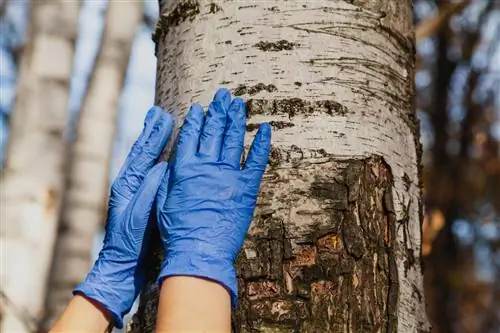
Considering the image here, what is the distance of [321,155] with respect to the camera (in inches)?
55.1

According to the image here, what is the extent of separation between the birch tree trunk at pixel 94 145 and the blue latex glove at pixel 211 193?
3580mm

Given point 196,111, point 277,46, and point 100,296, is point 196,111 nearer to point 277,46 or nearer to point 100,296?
point 277,46

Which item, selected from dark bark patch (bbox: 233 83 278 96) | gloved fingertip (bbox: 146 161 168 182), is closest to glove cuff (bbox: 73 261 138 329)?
gloved fingertip (bbox: 146 161 168 182)

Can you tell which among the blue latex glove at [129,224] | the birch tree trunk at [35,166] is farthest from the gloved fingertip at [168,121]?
the birch tree trunk at [35,166]

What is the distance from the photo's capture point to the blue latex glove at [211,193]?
1401 millimetres

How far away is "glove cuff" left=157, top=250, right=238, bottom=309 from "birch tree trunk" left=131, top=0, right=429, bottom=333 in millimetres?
26

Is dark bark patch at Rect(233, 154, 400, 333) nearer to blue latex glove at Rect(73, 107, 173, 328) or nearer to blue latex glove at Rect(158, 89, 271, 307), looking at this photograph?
blue latex glove at Rect(158, 89, 271, 307)

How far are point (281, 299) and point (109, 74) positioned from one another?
433cm

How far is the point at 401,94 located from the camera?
61.1 inches

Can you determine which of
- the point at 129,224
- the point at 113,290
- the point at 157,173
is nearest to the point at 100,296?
the point at 113,290

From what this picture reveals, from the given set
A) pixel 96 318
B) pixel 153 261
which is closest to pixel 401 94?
pixel 153 261

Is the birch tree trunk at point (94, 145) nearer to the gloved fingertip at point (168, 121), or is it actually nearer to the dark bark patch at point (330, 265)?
the gloved fingertip at point (168, 121)

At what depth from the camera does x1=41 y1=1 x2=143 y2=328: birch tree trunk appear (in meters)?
5.03

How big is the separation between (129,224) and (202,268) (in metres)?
0.24
